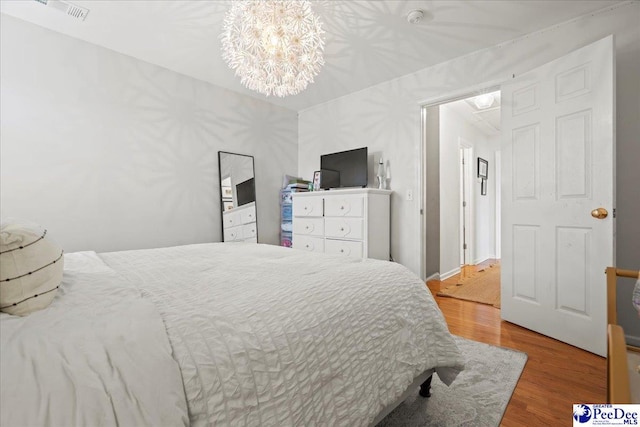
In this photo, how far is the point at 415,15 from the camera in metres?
2.23

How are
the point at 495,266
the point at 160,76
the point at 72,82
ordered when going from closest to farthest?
the point at 72,82, the point at 160,76, the point at 495,266

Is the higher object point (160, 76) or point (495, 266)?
point (160, 76)

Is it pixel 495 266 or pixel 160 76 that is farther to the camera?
pixel 495 266

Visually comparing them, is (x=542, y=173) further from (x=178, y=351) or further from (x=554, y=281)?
(x=178, y=351)

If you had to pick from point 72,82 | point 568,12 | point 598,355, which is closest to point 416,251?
point 598,355

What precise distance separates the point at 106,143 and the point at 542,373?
377 cm

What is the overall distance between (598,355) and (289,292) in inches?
89.1

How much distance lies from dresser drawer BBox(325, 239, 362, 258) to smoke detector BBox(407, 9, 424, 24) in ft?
6.64

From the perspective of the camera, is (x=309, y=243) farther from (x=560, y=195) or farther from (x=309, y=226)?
(x=560, y=195)

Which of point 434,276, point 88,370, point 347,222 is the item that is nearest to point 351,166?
point 347,222

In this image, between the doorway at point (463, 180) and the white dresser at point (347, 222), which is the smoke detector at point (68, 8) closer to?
the white dresser at point (347, 222)

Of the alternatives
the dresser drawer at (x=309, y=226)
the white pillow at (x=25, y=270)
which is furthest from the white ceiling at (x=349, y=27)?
the white pillow at (x=25, y=270)

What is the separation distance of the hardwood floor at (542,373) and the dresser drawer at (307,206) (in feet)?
5.77

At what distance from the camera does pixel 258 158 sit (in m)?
3.92
